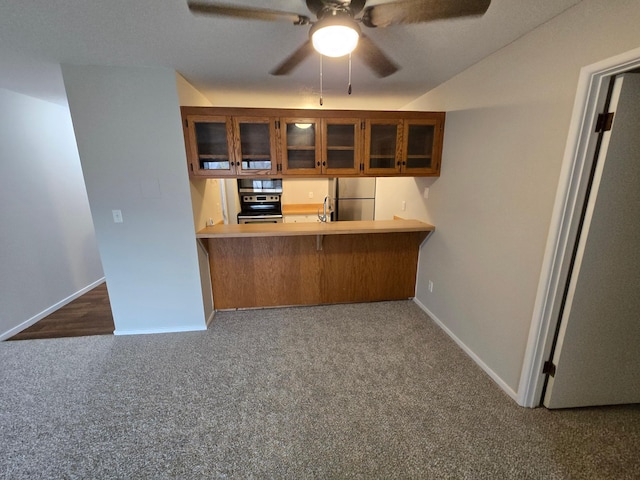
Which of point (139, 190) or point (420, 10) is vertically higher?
point (420, 10)

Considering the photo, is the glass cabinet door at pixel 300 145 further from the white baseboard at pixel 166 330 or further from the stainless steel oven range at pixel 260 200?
the stainless steel oven range at pixel 260 200

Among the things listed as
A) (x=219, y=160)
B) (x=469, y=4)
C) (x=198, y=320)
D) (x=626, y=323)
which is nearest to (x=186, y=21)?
(x=219, y=160)

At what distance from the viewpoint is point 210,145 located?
231cm

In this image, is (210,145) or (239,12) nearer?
(239,12)

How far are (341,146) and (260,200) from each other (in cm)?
238

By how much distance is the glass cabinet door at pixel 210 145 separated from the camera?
2221mm

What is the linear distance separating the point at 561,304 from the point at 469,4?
1.65 meters

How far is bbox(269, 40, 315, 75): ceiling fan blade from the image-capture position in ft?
4.49

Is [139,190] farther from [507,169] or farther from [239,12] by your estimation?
[507,169]

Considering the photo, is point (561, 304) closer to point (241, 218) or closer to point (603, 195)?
point (603, 195)

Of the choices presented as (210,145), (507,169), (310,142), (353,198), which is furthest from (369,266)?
(210,145)

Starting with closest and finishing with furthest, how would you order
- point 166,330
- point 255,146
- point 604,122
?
point 604,122 → point 255,146 → point 166,330

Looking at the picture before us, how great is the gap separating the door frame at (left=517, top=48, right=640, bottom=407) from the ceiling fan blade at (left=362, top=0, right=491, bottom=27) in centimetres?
69

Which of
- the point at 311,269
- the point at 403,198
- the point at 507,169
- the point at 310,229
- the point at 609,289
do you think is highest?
the point at 507,169
